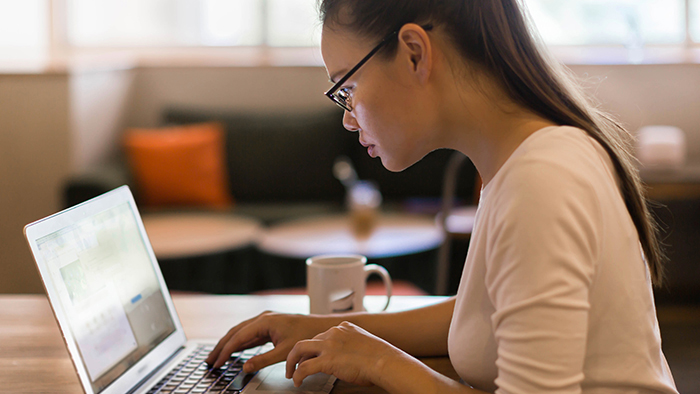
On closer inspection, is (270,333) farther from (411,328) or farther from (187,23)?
(187,23)

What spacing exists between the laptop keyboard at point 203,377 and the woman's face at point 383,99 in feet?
1.08

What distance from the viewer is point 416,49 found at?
29.0 inches

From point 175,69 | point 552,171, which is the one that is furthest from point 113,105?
point 552,171

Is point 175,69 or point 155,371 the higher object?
point 175,69

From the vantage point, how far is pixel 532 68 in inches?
28.9

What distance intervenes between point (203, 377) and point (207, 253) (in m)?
2.03

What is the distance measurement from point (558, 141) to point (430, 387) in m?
0.28

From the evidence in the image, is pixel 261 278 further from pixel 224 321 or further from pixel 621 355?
pixel 621 355

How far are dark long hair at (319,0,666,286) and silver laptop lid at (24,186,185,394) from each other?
416 mm

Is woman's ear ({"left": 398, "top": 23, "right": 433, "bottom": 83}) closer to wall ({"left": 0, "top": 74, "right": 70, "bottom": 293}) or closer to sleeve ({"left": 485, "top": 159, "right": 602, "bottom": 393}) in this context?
sleeve ({"left": 485, "top": 159, "right": 602, "bottom": 393})

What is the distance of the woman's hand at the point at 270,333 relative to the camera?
35.7 inches

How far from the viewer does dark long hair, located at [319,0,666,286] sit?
725mm

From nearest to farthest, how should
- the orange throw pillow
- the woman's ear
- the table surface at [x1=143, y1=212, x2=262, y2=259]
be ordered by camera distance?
the woman's ear, the table surface at [x1=143, y1=212, x2=262, y2=259], the orange throw pillow

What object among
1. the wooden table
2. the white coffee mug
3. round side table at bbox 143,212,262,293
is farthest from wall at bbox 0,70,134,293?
the white coffee mug
